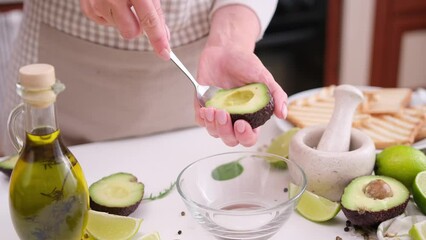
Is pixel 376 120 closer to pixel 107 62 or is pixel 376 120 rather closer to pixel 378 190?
pixel 378 190

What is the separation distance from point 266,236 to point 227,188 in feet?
0.46

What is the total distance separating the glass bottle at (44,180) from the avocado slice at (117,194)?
11cm

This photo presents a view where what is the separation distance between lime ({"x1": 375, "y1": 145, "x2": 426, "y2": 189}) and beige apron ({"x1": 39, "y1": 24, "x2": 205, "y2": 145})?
46 cm

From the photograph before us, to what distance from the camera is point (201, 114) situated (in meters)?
0.97

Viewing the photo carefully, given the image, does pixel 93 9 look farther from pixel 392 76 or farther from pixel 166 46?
pixel 392 76

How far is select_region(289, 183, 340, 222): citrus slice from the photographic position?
3.12 feet

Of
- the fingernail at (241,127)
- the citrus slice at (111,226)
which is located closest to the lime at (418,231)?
the fingernail at (241,127)

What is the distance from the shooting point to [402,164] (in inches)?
39.2

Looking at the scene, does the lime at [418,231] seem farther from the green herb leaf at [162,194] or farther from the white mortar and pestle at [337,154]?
the green herb leaf at [162,194]

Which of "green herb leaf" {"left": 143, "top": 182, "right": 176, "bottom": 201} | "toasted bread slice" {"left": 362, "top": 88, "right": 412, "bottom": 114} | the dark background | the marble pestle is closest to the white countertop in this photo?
"green herb leaf" {"left": 143, "top": 182, "right": 176, "bottom": 201}

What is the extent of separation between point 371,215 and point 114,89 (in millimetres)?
660

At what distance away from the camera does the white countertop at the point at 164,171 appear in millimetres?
942

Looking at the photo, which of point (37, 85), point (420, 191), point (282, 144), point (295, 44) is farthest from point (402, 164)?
point (295, 44)

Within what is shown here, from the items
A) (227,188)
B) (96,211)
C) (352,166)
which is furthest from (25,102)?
(352,166)
